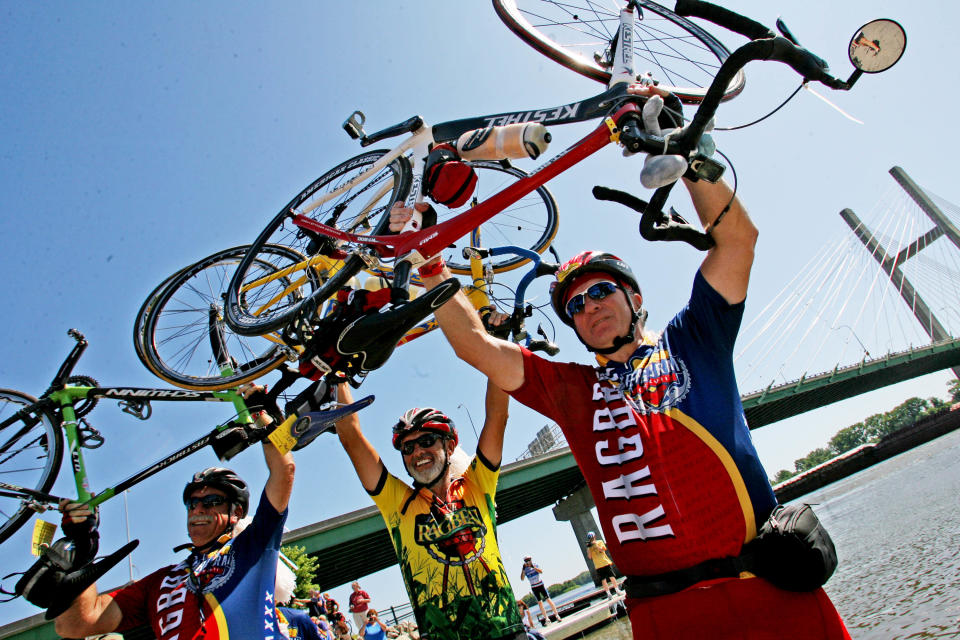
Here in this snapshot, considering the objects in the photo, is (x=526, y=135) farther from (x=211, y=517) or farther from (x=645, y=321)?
(x=211, y=517)

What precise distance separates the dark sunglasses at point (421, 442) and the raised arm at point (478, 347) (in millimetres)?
994

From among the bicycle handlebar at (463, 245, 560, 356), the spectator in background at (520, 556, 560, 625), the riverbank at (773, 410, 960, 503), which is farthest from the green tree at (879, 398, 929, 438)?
the bicycle handlebar at (463, 245, 560, 356)

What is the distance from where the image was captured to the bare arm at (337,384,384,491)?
322 cm

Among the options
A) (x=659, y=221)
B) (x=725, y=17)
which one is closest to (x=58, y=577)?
(x=659, y=221)

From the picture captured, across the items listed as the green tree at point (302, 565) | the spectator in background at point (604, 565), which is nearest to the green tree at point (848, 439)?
the spectator in background at point (604, 565)

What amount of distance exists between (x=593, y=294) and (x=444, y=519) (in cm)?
154

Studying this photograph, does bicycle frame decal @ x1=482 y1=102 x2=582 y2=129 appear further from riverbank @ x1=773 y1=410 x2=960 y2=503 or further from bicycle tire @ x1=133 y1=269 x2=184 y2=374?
riverbank @ x1=773 y1=410 x2=960 y2=503

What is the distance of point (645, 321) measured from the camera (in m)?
2.46

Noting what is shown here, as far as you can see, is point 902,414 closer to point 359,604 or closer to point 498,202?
point 359,604

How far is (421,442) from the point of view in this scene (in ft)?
10.6

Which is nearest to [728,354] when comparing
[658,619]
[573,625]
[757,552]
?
[757,552]

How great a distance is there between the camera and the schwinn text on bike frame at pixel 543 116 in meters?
3.66

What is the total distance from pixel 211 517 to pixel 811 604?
125 inches

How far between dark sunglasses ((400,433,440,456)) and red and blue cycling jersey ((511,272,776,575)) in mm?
1105
